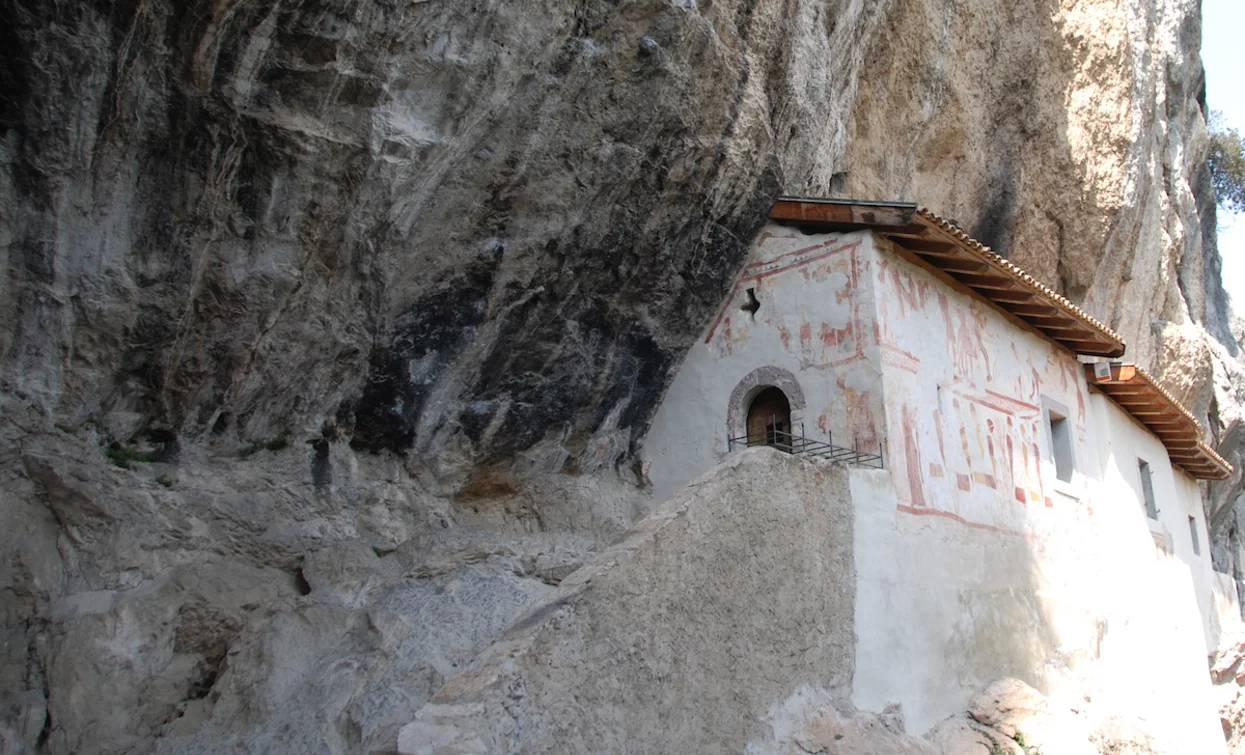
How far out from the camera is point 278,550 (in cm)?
647

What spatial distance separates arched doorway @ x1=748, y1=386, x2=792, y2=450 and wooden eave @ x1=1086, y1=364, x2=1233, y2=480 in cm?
519

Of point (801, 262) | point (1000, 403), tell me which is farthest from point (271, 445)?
point (1000, 403)

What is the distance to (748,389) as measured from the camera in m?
9.34

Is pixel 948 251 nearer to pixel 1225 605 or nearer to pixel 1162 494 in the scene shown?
pixel 1162 494

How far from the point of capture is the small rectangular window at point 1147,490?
13.4 meters

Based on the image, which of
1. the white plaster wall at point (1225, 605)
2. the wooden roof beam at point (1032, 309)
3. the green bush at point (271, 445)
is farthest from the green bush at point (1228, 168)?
the green bush at point (271, 445)

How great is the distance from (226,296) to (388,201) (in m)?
1.23

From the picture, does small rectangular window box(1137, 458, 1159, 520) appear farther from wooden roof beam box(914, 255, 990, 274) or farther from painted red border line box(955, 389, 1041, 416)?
wooden roof beam box(914, 255, 990, 274)

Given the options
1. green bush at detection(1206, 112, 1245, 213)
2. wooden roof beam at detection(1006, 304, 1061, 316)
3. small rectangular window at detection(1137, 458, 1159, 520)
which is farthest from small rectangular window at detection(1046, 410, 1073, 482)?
green bush at detection(1206, 112, 1245, 213)

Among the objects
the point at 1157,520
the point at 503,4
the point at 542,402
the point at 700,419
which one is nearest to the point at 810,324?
the point at 700,419

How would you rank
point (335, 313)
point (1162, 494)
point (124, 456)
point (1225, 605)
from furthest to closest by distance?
point (1225, 605) → point (1162, 494) → point (335, 313) → point (124, 456)

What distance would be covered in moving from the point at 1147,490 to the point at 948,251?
6.91 meters

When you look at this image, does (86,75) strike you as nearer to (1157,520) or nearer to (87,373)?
(87,373)

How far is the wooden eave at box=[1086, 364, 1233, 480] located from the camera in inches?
469
